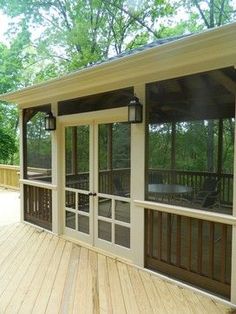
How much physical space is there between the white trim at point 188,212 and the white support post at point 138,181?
0.13 m

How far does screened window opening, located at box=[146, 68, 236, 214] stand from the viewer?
12.5 ft

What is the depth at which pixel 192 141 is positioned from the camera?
17.7ft

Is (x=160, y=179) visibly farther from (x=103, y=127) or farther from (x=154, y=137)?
(x=103, y=127)

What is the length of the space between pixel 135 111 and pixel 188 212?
135cm

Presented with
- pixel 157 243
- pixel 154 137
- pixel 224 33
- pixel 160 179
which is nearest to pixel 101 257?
pixel 157 243

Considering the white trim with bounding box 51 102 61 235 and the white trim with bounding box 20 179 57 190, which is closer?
Result: the white trim with bounding box 51 102 61 235

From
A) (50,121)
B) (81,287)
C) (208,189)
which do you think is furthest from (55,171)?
(208,189)

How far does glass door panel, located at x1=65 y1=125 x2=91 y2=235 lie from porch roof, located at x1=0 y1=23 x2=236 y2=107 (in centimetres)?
66

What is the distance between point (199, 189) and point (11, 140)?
9.16 m

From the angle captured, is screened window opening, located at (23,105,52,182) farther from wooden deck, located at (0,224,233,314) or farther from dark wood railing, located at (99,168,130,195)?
wooden deck, located at (0,224,233,314)

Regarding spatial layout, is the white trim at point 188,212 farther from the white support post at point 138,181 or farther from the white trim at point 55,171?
the white trim at point 55,171

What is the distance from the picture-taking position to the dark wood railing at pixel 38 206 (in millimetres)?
5473

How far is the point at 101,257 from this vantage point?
4168mm

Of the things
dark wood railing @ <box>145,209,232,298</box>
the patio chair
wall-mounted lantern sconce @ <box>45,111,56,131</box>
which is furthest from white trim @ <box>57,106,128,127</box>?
the patio chair
